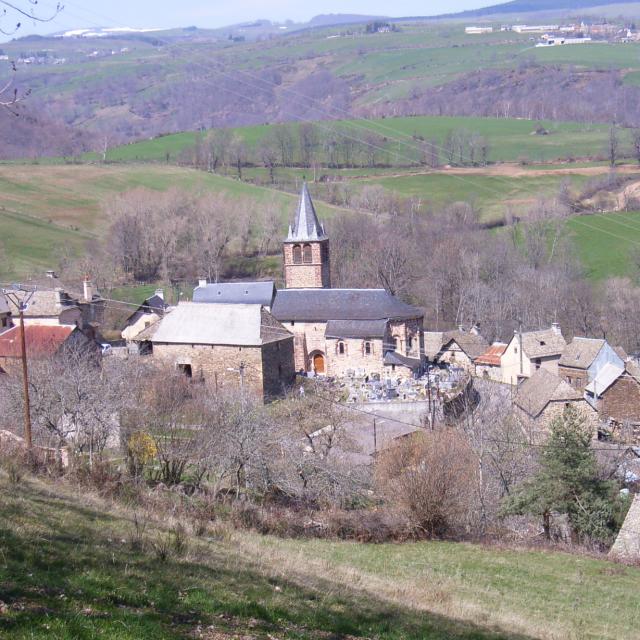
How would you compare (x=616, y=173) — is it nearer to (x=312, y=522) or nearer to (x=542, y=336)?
(x=542, y=336)

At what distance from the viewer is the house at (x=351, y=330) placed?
138 ft

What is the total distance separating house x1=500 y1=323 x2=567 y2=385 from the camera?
44.7 metres

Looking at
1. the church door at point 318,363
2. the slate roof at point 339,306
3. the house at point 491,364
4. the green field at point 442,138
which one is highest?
the green field at point 442,138

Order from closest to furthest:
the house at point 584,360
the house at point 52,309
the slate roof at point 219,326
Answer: the slate roof at point 219,326, the house at point 52,309, the house at point 584,360

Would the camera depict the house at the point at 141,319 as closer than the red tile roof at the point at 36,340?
No

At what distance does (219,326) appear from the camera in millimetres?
37750

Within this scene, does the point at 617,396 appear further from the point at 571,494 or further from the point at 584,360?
the point at 571,494

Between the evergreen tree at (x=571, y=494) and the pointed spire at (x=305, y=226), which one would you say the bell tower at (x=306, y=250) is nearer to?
the pointed spire at (x=305, y=226)

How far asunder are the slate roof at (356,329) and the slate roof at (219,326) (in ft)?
16.2

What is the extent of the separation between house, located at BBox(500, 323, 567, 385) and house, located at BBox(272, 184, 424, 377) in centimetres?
437

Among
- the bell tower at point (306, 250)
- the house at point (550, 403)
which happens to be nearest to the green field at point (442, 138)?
the bell tower at point (306, 250)

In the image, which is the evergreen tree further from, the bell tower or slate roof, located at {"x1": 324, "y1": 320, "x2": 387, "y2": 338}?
the bell tower

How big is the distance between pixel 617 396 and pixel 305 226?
17640 millimetres

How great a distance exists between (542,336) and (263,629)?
39044 millimetres
